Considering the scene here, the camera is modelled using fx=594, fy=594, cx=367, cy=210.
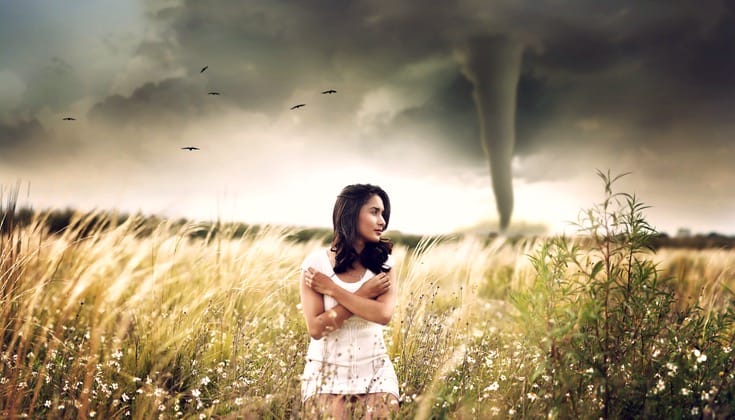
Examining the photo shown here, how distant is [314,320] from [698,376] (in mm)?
2120

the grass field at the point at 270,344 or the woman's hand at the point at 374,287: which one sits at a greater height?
the woman's hand at the point at 374,287

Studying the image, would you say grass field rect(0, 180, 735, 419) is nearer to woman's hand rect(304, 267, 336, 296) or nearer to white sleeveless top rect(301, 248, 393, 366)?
white sleeveless top rect(301, 248, 393, 366)

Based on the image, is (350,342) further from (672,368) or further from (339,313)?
(672,368)

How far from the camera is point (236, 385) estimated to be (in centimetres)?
380

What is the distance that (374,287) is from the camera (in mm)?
3486

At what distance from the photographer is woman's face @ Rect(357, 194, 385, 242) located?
12.2 ft

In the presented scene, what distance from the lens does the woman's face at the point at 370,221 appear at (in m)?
3.72

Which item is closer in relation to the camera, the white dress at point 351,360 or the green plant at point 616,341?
the green plant at point 616,341

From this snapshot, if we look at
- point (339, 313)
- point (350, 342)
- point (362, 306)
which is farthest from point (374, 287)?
point (350, 342)

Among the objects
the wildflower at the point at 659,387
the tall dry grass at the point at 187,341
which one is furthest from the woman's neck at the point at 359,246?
the wildflower at the point at 659,387

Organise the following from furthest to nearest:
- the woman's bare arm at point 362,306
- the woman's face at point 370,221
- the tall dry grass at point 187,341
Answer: the tall dry grass at point 187,341 → the woman's face at point 370,221 → the woman's bare arm at point 362,306

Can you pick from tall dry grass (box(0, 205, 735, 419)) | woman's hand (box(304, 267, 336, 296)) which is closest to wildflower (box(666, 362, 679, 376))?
tall dry grass (box(0, 205, 735, 419))

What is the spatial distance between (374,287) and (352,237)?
0.39 metres

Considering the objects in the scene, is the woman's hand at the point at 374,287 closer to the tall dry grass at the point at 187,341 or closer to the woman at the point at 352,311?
the woman at the point at 352,311
